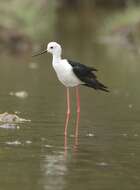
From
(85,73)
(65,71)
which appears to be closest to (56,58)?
(65,71)

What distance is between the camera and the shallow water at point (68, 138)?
31.9ft

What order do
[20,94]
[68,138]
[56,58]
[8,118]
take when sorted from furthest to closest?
[20,94] < [56,58] < [8,118] < [68,138]

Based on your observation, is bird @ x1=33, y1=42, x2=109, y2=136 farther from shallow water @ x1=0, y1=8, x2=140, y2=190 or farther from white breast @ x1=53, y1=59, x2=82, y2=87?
shallow water @ x1=0, y1=8, x2=140, y2=190

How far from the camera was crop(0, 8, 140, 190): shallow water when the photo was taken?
9.72 m

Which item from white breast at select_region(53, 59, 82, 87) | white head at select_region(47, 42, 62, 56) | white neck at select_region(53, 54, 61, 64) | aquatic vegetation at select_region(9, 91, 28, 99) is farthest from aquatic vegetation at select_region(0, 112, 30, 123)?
aquatic vegetation at select_region(9, 91, 28, 99)

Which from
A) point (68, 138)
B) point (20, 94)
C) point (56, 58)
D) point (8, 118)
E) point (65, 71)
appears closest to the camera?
point (68, 138)

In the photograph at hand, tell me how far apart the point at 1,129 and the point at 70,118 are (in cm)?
206

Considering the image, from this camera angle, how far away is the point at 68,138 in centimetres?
1242

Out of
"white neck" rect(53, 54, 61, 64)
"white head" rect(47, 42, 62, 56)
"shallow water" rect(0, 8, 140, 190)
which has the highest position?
"white head" rect(47, 42, 62, 56)

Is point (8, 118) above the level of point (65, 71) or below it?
below

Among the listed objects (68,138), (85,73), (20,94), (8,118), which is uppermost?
(20,94)

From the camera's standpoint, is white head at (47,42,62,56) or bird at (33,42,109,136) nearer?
bird at (33,42,109,136)

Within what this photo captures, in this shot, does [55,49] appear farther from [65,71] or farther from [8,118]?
[8,118]

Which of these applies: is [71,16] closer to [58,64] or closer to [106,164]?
[58,64]
